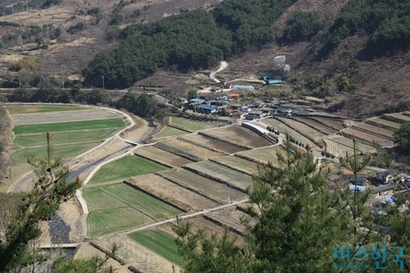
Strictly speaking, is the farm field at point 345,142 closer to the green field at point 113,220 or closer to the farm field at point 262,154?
the farm field at point 262,154

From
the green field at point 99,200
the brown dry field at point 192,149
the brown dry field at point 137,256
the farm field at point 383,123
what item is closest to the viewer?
the brown dry field at point 137,256

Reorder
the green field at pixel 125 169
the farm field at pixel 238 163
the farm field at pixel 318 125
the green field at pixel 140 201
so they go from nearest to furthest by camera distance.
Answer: the green field at pixel 140 201
the farm field at pixel 238 163
the green field at pixel 125 169
the farm field at pixel 318 125

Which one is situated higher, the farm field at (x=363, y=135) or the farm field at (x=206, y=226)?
the farm field at (x=363, y=135)

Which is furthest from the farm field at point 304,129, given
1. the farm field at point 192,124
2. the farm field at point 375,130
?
the farm field at point 192,124

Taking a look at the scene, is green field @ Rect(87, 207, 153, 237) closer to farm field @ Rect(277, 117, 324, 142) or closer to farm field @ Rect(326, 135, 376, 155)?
farm field @ Rect(326, 135, 376, 155)

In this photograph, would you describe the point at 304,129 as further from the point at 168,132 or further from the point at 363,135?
the point at 168,132

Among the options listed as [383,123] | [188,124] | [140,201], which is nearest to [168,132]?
[188,124]

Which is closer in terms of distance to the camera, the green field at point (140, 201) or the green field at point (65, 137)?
the green field at point (140, 201)
